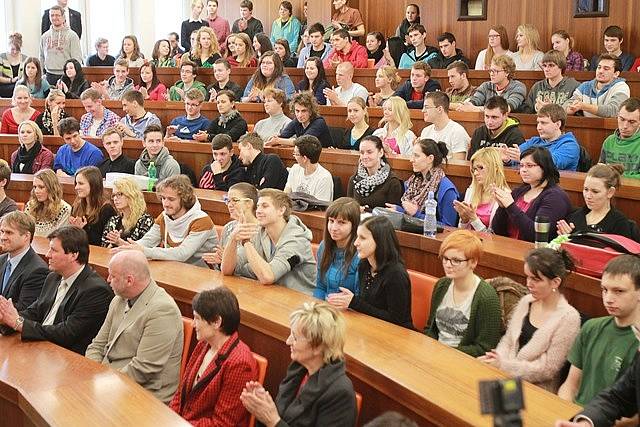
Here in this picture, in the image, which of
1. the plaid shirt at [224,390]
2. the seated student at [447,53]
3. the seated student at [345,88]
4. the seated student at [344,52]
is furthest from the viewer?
the seated student at [344,52]

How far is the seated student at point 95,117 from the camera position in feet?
25.1

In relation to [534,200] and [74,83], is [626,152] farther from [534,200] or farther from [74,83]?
[74,83]

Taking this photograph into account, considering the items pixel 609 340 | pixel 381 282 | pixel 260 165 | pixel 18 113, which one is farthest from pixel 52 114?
pixel 609 340

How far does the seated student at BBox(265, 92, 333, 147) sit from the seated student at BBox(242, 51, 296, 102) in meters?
1.22

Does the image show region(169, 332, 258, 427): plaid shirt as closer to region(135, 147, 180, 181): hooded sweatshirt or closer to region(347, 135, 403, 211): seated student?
region(347, 135, 403, 211): seated student

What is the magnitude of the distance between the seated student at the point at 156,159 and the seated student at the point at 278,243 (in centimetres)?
223

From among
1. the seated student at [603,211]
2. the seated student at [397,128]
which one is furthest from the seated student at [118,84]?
the seated student at [603,211]

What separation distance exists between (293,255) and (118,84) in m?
5.22

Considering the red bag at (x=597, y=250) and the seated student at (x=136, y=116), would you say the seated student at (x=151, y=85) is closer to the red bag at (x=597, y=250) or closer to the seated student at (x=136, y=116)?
the seated student at (x=136, y=116)

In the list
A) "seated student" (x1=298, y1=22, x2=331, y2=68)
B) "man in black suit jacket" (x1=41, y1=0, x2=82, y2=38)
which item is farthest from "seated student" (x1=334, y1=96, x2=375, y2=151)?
"man in black suit jacket" (x1=41, y1=0, x2=82, y2=38)

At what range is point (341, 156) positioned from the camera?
233 inches

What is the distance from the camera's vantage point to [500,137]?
18.4 feet

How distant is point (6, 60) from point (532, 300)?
772 cm

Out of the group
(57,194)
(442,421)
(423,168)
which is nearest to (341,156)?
(423,168)
